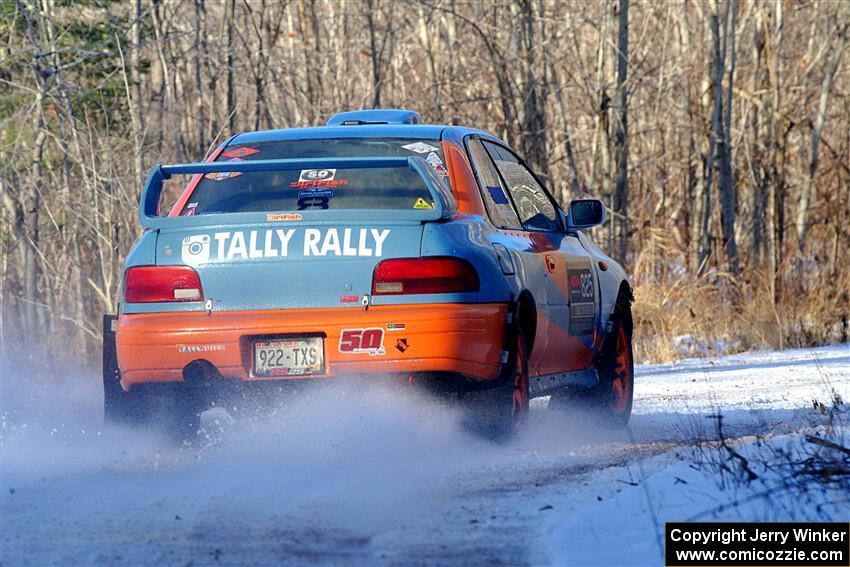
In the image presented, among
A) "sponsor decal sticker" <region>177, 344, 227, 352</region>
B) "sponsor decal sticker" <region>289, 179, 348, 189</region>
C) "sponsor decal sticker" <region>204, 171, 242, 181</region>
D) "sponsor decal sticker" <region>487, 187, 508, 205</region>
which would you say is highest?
"sponsor decal sticker" <region>204, 171, 242, 181</region>

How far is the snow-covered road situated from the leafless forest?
8.48m

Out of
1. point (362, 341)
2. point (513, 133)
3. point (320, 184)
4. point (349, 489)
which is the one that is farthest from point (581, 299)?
point (513, 133)

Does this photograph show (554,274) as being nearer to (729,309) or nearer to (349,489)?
(349,489)

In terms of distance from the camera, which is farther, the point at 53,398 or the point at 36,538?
the point at 53,398

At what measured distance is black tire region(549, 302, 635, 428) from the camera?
8.73 meters

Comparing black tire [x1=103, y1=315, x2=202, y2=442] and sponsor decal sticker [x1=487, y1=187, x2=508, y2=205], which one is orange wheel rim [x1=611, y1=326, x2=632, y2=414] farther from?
black tire [x1=103, y1=315, x2=202, y2=442]

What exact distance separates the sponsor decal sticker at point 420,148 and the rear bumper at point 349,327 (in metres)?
1.11

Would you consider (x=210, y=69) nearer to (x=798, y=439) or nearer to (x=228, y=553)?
(x=798, y=439)

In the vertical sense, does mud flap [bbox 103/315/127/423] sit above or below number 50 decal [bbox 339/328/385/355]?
below

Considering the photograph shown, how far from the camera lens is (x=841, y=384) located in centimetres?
1079

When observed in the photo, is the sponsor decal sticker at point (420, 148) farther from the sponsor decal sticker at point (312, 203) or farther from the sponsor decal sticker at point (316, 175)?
the sponsor decal sticker at point (312, 203)

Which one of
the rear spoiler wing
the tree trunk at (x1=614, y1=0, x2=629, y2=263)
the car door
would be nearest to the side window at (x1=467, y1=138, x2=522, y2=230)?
the car door

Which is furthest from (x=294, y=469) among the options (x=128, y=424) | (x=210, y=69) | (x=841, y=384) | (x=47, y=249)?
(x=47, y=249)

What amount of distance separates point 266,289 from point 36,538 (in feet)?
6.30
